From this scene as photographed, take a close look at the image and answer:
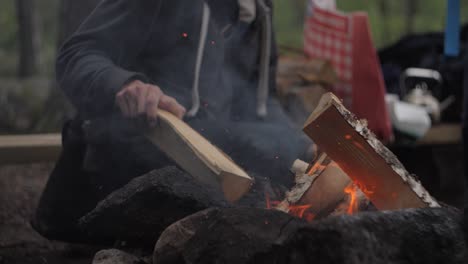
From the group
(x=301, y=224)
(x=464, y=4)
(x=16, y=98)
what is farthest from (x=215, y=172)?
(x=464, y=4)

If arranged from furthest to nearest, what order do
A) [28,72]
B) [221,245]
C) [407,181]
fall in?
[28,72] → [407,181] → [221,245]

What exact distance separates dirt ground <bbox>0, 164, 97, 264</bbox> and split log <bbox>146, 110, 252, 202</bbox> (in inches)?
26.2

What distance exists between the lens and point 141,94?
8.71 ft

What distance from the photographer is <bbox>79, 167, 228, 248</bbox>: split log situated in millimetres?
2416

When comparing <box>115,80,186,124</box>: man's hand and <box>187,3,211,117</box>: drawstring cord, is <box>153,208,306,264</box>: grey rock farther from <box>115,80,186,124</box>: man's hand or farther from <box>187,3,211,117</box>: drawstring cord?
<box>187,3,211,117</box>: drawstring cord

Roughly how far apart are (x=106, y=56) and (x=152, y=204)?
828 mm

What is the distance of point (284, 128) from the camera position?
3.57 metres

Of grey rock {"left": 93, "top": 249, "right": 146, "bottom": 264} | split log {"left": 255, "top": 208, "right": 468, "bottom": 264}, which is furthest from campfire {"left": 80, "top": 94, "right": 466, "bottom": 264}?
grey rock {"left": 93, "top": 249, "right": 146, "bottom": 264}

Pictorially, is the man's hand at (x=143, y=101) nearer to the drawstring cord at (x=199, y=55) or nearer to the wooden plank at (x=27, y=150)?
the drawstring cord at (x=199, y=55)

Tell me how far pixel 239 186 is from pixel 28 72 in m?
8.13

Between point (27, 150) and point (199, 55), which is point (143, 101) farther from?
point (27, 150)

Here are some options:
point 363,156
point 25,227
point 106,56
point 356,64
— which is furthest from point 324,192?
point 356,64

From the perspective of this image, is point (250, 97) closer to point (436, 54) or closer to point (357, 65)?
point (357, 65)

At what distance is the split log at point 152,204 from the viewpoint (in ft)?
7.93
